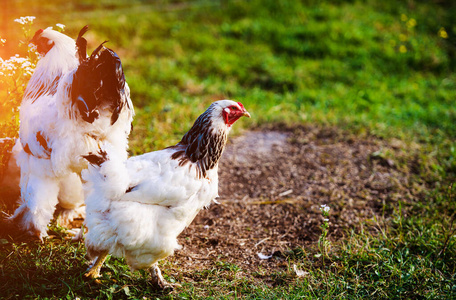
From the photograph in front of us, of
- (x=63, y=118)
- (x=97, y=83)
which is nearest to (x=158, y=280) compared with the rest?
(x=63, y=118)

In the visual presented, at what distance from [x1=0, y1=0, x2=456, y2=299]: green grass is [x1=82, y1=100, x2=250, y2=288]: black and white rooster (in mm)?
433

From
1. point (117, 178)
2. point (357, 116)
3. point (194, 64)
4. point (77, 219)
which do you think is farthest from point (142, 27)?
point (117, 178)

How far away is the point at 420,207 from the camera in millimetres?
3760

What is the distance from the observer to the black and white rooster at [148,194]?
2.37 metres

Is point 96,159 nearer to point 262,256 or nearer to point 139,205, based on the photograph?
point 139,205

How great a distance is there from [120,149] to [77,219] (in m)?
0.99

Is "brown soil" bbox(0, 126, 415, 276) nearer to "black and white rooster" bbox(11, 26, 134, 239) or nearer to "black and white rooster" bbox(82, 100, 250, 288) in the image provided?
"black and white rooster" bbox(82, 100, 250, 288)

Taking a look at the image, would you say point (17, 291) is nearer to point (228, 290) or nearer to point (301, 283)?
point (228, 290)

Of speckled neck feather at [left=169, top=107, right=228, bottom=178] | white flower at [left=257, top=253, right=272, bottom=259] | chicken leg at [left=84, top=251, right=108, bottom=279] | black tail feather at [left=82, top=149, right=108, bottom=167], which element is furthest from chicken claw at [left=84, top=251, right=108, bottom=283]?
white flower at [left=257, top=253, right=272, bottom=259]

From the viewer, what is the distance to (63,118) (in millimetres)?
2650

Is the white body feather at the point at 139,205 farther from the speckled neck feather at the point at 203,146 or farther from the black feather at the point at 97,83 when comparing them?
the black feather at the point at 97,83

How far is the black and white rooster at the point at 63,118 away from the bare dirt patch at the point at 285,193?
1.05 metres

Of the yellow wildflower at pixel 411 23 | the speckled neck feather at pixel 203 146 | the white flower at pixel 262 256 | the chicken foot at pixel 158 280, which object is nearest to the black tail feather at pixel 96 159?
the speckled neck feather at pixel 203 146

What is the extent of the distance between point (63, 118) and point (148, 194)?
807mm
